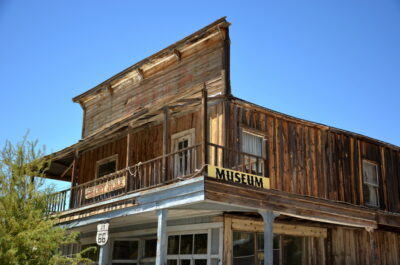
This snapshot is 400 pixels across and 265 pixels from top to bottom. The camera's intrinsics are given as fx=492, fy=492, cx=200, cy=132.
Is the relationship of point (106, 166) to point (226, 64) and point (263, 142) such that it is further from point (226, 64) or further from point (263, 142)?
point (226, 64)

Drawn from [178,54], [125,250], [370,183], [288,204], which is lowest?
[125,250]

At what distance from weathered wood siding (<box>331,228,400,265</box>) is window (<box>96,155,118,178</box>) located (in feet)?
29.6

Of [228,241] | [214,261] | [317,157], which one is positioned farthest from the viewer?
[317,157]

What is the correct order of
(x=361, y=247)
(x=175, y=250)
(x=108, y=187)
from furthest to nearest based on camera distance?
1. (x=361, y=247)
2. (x=175, y=250)
3. (x=108, y=187)

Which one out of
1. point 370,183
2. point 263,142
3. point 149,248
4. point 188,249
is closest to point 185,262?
point 188,249

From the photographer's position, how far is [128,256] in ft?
61.7

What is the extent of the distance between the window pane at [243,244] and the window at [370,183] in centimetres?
589

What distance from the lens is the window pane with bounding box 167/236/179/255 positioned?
53.8 feet

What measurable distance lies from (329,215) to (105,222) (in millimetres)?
6954

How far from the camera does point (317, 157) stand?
57.3 ft

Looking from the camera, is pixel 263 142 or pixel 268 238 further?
pixel 263 142

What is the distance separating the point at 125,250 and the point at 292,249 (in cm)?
656

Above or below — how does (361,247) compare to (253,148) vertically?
below

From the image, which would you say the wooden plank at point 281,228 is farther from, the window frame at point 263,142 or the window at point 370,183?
the window at point 370,183
